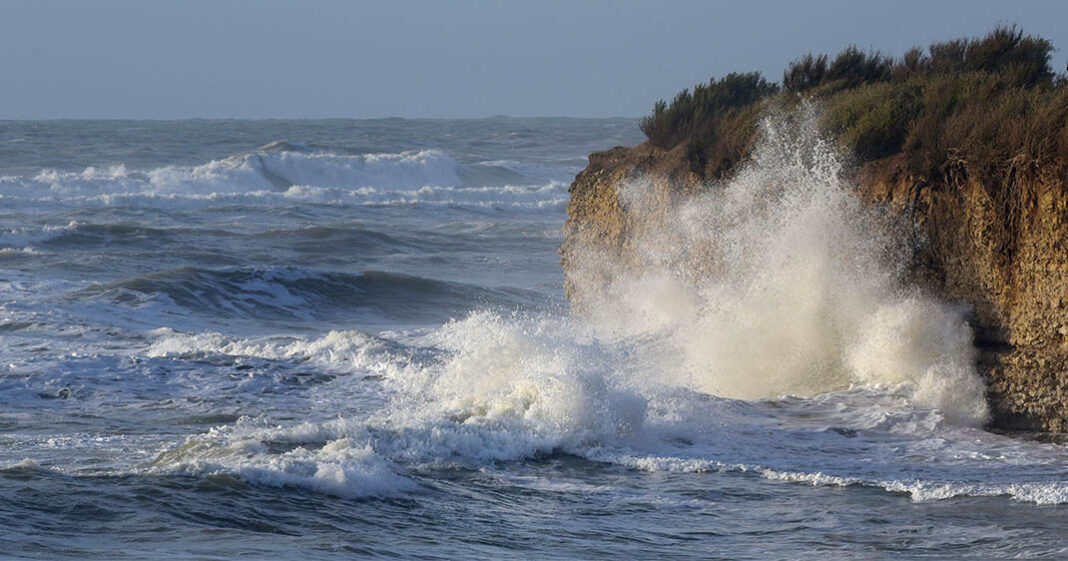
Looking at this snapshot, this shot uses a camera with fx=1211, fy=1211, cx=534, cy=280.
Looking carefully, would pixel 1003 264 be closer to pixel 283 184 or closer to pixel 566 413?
pixel 566 413

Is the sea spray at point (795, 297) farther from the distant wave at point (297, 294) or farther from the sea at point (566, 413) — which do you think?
the distant wave at point (297, 294)

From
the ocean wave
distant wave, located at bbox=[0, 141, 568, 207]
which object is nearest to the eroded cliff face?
the ocean wave

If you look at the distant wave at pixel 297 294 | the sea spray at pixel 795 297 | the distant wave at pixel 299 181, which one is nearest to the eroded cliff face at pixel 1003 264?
the sea spray at pixel 795 297

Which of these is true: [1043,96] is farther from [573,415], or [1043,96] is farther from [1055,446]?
[573,415]

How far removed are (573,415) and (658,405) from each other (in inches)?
37.9

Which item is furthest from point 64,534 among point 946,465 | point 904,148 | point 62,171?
point 62,171

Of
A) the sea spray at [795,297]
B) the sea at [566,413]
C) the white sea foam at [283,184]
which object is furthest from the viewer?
the white sea foam at [283,184]

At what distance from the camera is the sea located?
7.08 metres

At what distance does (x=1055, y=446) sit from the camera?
9242mm

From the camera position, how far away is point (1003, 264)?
9.77 m

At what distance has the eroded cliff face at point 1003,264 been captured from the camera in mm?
9297

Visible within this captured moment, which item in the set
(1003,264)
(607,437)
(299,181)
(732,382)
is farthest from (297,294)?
(299,181)

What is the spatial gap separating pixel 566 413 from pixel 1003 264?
3730mm

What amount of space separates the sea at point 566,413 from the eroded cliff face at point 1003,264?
19 cm
